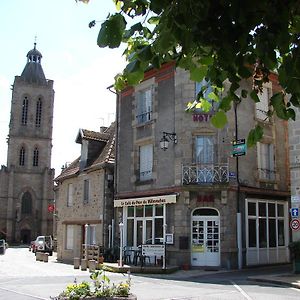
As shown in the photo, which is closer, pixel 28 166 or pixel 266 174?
pixel 266 174

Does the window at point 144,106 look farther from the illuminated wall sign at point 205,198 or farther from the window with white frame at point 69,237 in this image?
the window with white frame at point 69,237

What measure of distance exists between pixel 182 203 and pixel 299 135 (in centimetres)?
602

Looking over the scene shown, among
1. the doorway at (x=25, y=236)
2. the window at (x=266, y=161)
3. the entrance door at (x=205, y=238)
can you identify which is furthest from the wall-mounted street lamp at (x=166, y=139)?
the doorway at (x=25, y=236)

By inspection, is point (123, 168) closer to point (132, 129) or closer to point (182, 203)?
point (132, 129)

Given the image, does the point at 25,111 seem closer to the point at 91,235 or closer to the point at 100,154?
the point at 100,154

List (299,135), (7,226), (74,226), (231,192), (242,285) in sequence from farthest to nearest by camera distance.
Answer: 1. (7,226)
2. (74,226)
3. (231,192)
4. (299,135)
5. (242,285)

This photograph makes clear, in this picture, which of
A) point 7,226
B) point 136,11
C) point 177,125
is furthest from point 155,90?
point 7,226

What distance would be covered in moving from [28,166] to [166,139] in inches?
2280

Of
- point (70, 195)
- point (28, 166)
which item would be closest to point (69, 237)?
point (70, 195)

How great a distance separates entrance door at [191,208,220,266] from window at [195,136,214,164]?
232 cm

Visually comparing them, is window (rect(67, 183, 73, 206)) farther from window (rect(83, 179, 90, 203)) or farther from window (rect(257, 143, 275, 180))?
window (rect(257, 143, 275, 180))

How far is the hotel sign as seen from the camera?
22.4 meters

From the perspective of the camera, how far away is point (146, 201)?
938 inches

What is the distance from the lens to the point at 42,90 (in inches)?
3201
